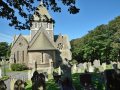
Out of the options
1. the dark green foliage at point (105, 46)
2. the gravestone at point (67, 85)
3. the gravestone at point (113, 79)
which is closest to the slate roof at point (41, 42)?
the dark green foliage at point (105, 46)

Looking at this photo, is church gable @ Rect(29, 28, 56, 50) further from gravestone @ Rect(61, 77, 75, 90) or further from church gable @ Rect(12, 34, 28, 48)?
gravestone @ Rect(61, 77, 75, 90)

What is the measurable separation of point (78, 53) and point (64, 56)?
25.3 feet

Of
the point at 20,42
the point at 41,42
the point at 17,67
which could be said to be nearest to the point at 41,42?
the point at 41,42

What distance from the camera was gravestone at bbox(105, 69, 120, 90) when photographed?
31.6ft

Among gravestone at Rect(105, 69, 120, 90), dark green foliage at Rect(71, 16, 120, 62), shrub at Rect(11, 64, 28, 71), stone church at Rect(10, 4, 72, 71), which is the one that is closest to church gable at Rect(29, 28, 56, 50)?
stone church at Rect(10, 4, 72, 71)

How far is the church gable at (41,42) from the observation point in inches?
2207

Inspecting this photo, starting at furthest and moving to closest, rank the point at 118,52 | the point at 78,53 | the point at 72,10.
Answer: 1. the point at 78,53
2. the point at 118,52
3. the point at 72,10

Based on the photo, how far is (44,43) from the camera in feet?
187

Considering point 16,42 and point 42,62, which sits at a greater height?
point 16,42

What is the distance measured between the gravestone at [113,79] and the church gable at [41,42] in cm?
4609

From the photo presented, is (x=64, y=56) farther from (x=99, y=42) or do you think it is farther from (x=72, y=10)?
(x=72, y=10)

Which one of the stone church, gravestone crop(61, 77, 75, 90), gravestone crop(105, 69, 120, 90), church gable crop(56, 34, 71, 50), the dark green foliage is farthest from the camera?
church gable crop(56, 34, 71, 50)

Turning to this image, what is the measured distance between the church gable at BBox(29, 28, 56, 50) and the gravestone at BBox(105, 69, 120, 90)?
4609 centimetres

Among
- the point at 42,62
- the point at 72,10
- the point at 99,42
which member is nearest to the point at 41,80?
the point at 72,10
